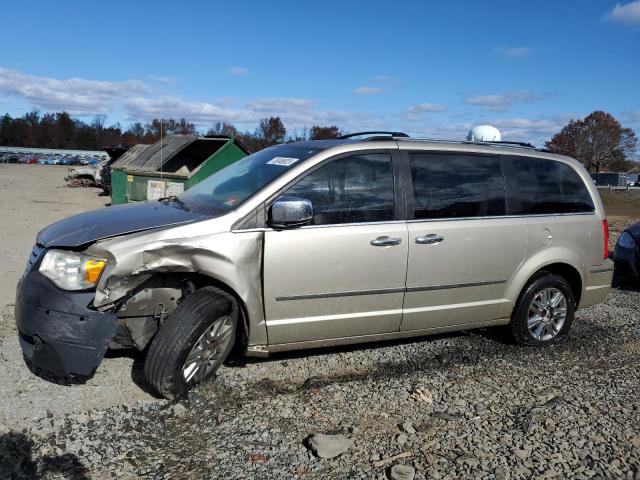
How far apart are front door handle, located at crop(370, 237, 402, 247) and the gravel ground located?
3.40 ft

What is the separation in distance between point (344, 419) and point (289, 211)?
1.41 meters

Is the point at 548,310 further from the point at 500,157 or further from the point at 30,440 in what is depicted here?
the point at 30,440

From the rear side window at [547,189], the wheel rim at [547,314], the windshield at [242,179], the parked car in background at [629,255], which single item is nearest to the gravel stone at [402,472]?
the windshield at [242,179]

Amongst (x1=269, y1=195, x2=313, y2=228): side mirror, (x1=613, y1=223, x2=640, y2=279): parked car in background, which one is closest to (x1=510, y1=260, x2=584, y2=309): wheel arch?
(x1=269, y1=195, x2=313, y2=228): side mirror

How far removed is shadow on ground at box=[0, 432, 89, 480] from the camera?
271cm

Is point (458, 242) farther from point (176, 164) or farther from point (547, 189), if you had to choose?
point (176, 164)

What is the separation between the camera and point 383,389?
391 cm

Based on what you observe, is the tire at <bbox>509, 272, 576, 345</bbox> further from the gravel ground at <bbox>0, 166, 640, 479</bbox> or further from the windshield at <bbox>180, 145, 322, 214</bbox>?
the windshield at <bbox>180, 145, 322, 214</bbox>

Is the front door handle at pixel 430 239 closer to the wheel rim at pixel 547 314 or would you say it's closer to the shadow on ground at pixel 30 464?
the wheel rim at pixel 547 314

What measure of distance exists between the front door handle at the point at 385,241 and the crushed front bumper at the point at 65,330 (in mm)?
1891

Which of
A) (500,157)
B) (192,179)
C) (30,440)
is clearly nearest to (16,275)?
(192,179)

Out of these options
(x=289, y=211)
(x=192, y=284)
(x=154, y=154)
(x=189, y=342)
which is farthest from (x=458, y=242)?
(x=154, y=154)

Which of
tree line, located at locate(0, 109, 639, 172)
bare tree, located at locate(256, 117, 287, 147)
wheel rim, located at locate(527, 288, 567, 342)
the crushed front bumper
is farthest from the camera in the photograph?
tree line, located at locate(0, 109, 639, 172)

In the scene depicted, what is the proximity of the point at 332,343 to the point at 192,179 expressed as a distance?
661cm
